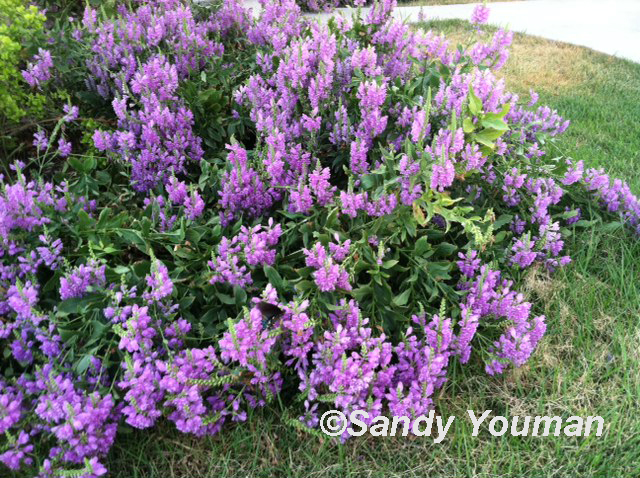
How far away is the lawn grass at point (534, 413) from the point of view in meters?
1.77

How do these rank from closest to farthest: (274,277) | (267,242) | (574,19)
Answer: (274,277) < (267,242) < (574,19)

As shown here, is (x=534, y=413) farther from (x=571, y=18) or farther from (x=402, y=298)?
(x=571, y=18)

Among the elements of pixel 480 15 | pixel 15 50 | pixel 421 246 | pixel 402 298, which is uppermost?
pixel 480 15

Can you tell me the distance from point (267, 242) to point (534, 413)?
105cm

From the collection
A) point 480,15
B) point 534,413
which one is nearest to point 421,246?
point 534,413

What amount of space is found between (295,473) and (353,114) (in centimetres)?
148

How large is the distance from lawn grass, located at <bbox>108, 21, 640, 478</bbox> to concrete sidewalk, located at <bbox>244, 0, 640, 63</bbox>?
4195 millimetres

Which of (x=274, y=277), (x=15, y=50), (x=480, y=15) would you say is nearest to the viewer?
(x=274, y=277)

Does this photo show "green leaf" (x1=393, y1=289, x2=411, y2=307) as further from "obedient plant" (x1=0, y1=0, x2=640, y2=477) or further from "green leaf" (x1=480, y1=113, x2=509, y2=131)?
"green leaf" (x1=480, y1=113, x2=509, y2=131)

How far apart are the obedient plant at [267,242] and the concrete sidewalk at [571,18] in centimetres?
376

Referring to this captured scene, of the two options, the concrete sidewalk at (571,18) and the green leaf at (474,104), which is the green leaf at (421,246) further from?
the concrete sidewalk at (571,18)

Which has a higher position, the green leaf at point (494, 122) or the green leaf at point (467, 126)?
the green leaf at point (494, 122)

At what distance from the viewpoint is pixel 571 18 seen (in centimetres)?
732

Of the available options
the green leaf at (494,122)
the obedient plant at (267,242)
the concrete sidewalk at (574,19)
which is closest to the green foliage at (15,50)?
the obedient plant at (267,242)
